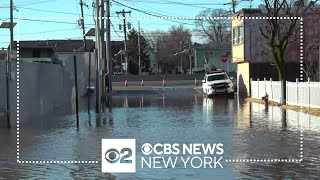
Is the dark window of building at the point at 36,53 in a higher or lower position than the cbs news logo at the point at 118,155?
→ higher

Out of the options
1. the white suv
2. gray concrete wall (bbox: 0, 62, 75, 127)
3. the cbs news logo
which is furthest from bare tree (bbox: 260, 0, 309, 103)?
the cbs news logo

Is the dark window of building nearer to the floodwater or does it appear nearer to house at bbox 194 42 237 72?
the floodwater

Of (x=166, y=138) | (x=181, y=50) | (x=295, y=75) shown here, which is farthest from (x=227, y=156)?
(x=181, y=50)

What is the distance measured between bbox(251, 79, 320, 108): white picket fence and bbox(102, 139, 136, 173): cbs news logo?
10.4m

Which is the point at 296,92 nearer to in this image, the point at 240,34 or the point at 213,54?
the point at 240,34

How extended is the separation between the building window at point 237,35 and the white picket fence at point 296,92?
6.28 metres

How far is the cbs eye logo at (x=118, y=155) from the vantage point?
1034 cm

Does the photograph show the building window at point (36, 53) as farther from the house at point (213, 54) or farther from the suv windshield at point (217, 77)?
the house at point (213, 54)

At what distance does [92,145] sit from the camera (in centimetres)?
1278

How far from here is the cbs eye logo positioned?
1034 cm

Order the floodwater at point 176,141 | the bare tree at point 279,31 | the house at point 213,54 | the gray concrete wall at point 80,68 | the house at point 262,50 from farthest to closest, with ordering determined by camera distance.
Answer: the house at point 213,54, the house at point 262,50, the gray concrete wall at point 80,68, the bare tree at point 279,31, the floodwater at point 176,141

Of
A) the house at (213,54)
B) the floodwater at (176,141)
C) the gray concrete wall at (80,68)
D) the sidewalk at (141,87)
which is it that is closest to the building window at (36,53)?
the gray concrete wall at (80,68)

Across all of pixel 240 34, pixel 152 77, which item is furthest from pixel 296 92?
pixel 152 77

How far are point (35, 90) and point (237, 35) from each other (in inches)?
910
